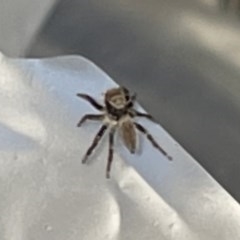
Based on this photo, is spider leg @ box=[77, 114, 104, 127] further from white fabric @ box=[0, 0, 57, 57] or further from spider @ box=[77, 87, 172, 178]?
white fabric @ box=[0, 0, 57, 57]

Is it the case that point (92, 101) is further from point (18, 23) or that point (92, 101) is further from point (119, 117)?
point (18, 23)

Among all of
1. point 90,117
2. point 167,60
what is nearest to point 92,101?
point 90,117

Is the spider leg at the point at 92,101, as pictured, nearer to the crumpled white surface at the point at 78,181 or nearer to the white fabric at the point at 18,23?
the crumpled white surface at the point at 78,181

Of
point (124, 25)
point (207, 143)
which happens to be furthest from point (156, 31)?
point (207, 143)

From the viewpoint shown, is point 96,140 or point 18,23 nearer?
point 96,140

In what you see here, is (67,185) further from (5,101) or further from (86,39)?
(86,39)

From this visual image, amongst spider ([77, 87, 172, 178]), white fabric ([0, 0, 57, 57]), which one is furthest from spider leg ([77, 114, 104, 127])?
white fabric ([0, 0, 57, 57])
